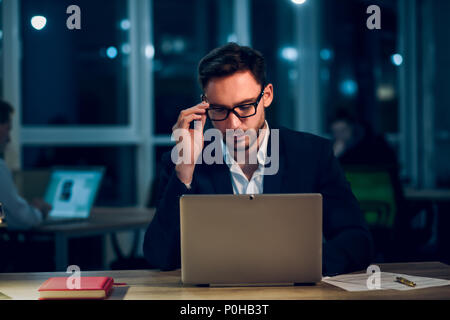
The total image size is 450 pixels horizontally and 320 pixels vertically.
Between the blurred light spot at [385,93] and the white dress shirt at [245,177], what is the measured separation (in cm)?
473

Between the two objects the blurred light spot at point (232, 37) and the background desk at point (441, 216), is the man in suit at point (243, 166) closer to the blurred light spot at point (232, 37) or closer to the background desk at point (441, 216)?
the background desk at point (441, 216)

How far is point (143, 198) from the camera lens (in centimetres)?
570

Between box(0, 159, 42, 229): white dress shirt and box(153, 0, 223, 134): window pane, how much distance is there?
107 inches

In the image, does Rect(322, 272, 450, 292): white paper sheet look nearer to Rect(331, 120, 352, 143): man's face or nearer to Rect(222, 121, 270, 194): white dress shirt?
Rect(222, 121, 270, 194): white dress shirt

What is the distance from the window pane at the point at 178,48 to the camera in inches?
226

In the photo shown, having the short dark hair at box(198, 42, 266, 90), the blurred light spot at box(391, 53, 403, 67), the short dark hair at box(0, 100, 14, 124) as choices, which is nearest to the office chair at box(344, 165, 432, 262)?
the short dark hair at box(198, 42, 266, 90)

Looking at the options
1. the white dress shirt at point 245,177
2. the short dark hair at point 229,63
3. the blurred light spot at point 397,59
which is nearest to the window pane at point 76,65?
the blurred light spot at point 397,59

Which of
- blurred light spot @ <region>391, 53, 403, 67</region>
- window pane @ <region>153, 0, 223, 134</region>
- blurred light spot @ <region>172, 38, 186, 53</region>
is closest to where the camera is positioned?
window pane @ <region>153, 0, 223, 134</region>

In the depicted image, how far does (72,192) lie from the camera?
11.9 feet

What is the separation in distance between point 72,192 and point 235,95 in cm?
191

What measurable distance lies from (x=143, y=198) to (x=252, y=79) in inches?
149

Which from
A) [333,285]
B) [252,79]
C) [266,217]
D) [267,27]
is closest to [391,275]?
[333,285]

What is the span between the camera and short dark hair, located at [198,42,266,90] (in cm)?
206
